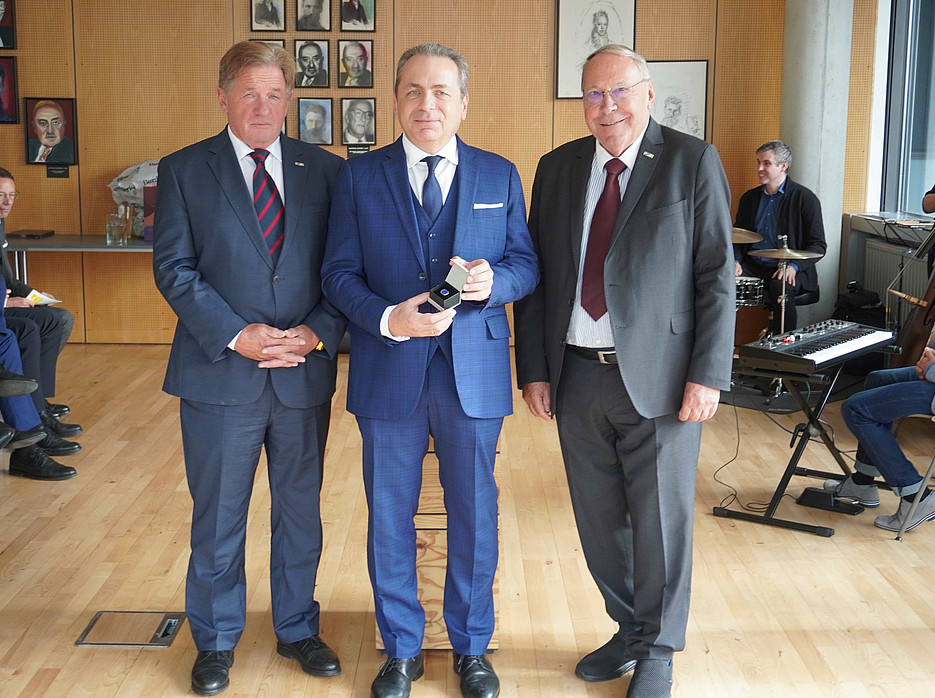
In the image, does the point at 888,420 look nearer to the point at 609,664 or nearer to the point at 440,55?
the point at 609,664

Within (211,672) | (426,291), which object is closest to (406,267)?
(426,291)

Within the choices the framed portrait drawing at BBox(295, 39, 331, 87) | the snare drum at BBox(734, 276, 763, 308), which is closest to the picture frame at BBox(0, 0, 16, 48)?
the framed portrait drawing at BBox(295, 39, 331, 87)

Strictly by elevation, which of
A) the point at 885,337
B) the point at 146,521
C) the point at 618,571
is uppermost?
the point at 885,337

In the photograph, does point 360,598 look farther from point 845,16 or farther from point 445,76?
point 845,16

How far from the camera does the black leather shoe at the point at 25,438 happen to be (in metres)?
4.54

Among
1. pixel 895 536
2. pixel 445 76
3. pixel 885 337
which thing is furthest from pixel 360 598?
pixel 885 337

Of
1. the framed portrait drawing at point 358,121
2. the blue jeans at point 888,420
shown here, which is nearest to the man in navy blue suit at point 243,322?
Answer: the blue jeans at point 888,420

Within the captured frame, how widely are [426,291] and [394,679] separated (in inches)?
43.0

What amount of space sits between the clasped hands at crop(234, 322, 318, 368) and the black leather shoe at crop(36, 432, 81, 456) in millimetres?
2850

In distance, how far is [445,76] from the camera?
249 centimetres

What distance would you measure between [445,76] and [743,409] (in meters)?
4.27

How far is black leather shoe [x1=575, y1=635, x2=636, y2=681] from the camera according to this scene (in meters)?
2.93

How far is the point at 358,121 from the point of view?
788 cm

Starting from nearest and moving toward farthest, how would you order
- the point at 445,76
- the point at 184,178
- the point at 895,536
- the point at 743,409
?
the point at 445,76 → the point at 184,178 → the point at 895,536 → the point at 743,409
